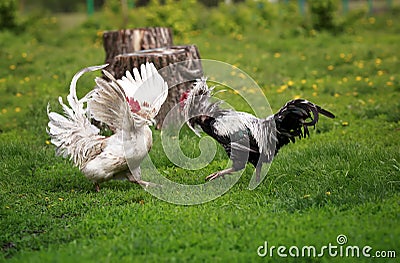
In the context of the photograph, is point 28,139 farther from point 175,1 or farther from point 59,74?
point 175,1

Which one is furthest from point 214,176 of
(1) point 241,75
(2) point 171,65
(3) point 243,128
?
(1) point 241,75

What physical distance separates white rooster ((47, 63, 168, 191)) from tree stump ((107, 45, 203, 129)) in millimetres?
2050

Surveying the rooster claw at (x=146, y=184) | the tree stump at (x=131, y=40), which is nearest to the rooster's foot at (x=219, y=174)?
the rooster claw at (x=146, y=184)

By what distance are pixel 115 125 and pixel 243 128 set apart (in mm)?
1381

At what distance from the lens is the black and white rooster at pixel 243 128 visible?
5.96m

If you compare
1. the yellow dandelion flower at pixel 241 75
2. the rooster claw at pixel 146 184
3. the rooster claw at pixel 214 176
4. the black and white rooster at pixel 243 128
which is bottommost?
the rooster claw at pixel 146 184

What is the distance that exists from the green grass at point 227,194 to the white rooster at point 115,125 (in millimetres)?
316

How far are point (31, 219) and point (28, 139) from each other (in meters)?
3.21

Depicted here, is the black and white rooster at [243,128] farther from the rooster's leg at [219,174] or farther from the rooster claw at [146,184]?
the rooster claw at [146,184]

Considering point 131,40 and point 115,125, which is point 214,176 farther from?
point 131,40

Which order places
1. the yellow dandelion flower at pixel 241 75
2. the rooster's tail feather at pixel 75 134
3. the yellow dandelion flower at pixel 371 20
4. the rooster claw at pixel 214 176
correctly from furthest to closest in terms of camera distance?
the yellow dandelion flower at pixel 371 20 < the yellow dandelion flower at pixel 241 75 < the rooster claw at pixel 214 176 < the rooster's tail feather at pixel 75 134

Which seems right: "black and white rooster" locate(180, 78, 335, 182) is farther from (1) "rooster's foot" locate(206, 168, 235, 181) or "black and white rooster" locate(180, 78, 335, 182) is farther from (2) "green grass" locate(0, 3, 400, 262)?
(2) "green grass" locate(0, 3, 400, 262)

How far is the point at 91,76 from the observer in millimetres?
11102

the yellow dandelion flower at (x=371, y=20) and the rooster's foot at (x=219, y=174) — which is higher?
the yellow dandelion flower at (x=371, y=20)
